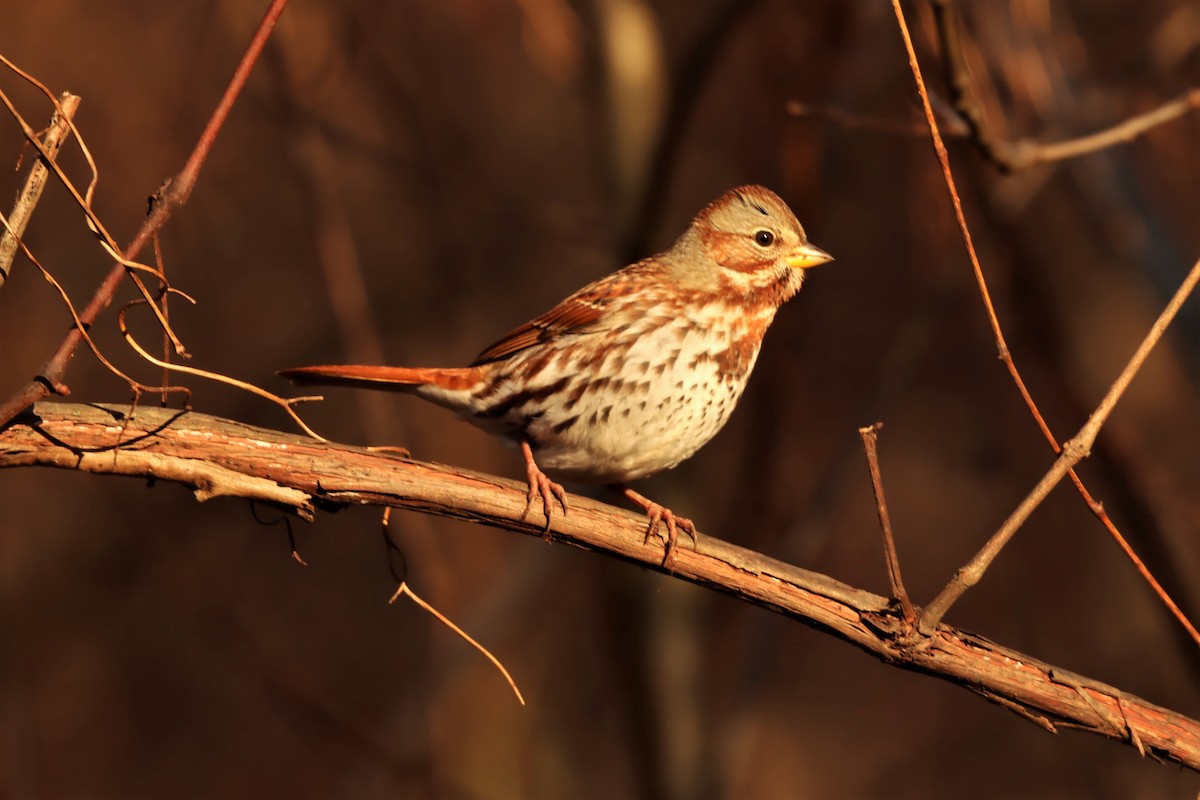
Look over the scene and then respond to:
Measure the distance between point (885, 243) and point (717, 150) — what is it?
1.39 metres

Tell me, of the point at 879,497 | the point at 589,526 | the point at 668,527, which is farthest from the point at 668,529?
the point at 879,497

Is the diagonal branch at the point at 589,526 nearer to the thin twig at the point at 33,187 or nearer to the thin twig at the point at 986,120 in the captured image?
the thin twig at the point at 33,187

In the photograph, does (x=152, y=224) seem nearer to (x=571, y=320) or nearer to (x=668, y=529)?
(x=668, y=529)

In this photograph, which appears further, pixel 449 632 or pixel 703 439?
pixel 449 632

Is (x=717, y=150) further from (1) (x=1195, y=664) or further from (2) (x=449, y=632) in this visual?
(1) (x=1195, y=664)

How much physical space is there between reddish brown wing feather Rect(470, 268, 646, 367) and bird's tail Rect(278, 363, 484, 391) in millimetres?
82

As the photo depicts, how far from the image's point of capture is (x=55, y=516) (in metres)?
8.10

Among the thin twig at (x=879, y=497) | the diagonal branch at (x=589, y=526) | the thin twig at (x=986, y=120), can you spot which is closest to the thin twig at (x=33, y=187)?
the diagonal branch at (x=589, y=526)

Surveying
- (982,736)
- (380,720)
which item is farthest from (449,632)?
(982,736)

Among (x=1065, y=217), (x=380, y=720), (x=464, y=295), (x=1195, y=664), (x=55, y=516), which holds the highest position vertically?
(x=1065, y=217)

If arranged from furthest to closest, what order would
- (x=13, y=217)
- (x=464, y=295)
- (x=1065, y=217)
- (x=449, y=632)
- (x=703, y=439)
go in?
(x=1065, y=217) < (x=464, y=295) < (x=449, y=632) < (x=703, y=439) < (x=13, y=217)

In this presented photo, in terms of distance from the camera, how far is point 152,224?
238 centimetres

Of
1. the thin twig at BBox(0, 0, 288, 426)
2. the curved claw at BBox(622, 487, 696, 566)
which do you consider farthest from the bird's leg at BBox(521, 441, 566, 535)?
the thin twig at BBox(0, 0, 288, 426)

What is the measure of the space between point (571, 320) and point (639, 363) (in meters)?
0.33
